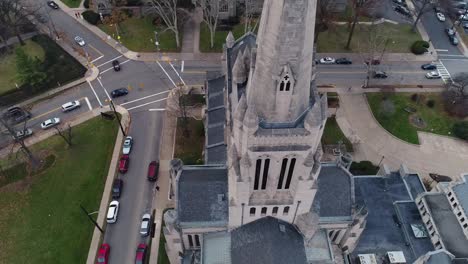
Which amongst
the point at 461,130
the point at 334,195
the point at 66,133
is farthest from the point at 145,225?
the point at 461,130

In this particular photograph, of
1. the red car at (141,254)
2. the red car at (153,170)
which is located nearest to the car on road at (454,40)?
the red car at (153,170)

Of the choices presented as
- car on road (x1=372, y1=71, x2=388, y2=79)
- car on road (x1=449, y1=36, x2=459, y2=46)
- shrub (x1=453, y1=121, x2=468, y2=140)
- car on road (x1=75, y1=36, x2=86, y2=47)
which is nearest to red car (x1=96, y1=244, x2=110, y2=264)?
car on road (x1=75, y1=36, x2=86, y2=47)

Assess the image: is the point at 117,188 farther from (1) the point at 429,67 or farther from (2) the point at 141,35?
(1) the point at 429,67

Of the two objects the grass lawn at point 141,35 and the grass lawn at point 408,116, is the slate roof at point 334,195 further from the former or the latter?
the grass lawn at point 141,35

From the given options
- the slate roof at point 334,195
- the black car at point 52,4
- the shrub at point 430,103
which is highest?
the black car at point 52,4

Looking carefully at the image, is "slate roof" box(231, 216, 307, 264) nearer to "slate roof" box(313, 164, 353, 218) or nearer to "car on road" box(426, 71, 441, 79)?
"slate roof" box(313, 164, 353, 218)

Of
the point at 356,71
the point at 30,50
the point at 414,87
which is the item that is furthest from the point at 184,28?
the point at 414,87
